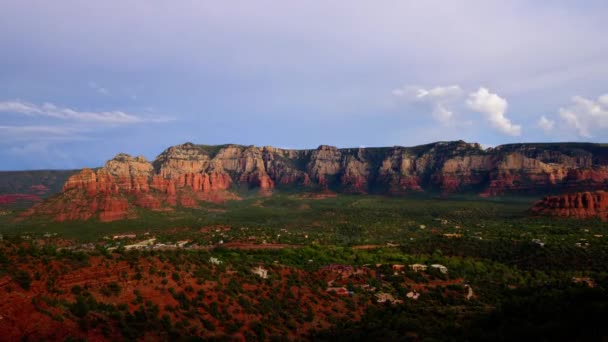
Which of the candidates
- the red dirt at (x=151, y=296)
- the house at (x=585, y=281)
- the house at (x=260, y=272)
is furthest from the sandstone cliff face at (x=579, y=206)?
the house at (x=260, y=272)

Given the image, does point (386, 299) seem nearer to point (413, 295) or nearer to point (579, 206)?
point (413, 295)

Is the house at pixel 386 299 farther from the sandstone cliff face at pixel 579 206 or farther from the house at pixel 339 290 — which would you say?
the sandstone cliff face at pixel 579 206

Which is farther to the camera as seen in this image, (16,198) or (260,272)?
(16,198)

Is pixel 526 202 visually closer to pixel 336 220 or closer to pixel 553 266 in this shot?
pixel 336 220

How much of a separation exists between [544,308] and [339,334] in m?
12.6

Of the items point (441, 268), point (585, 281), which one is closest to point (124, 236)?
point (441, 268)

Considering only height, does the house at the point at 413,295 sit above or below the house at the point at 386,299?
below

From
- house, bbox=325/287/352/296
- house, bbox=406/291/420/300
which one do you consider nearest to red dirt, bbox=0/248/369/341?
house, bbox=325/287/352/296

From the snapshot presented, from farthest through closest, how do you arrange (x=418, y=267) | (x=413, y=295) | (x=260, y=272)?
(x=418, y=267), (x=413, y=295), (x=260, y=272)

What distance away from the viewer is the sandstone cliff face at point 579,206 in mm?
105438

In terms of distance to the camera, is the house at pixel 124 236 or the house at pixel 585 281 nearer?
the house at pixel 585 281

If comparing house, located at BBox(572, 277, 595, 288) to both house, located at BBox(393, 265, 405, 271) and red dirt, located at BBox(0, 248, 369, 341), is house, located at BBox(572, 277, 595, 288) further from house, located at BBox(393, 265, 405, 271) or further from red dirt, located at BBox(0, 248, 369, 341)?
red dirt, located at BBox(0, 248, 369, 341)

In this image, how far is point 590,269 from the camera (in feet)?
158

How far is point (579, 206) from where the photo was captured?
108 m
